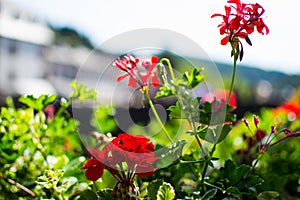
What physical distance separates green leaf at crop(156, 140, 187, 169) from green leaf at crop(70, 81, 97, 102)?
9.6 inches

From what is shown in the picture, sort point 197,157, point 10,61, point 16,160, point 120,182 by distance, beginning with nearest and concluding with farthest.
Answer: point 120,182 → point 197,157 → point 16,160 → point 10,61

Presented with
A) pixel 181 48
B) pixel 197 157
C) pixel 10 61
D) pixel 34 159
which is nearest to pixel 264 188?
pixel 197 157

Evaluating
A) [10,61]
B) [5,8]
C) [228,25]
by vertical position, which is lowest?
[10,61]

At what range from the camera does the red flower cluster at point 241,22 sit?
0.61 metres

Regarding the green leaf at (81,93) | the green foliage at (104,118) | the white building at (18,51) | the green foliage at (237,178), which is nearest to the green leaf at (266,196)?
the green foliage at (237,178)

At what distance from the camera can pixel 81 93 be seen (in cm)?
87

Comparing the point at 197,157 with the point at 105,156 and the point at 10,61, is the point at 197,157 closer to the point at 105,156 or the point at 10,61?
the point at 105,156

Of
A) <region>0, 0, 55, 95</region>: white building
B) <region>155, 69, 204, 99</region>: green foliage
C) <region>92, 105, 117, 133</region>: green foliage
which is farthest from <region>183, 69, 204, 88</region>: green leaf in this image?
<region>0, 0, 55, 95</region>: white building

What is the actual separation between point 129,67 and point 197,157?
0.60 ft

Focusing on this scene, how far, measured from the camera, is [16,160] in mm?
833

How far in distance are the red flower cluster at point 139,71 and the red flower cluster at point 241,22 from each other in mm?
124

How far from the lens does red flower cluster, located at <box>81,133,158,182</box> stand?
1.92 feet

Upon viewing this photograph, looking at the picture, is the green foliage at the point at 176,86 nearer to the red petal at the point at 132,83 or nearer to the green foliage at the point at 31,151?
the red petal at the point at 132,83

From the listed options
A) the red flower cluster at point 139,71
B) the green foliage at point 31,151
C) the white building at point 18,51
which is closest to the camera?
the red flower cluster at point 139,71
